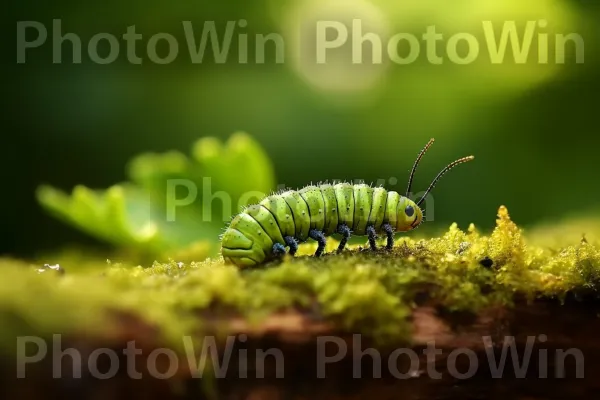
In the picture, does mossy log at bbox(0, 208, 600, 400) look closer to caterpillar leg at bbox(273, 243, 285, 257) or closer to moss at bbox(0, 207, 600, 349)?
moss at bbox(0, 207, 600, 349)

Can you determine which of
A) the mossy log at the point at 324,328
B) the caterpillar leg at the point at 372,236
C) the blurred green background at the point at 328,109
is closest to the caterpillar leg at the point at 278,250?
the caterpillar leg at the point at 372,236

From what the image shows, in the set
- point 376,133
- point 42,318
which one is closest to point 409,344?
point 42,318

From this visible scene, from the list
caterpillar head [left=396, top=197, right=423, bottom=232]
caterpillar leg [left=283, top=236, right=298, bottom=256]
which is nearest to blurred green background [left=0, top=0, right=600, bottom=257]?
caterpillar head [left=396, top=197, right=423, bottom=232]

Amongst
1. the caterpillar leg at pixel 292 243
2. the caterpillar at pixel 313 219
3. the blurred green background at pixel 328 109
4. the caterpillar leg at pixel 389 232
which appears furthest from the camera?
the blurred green background at pixel 328 109

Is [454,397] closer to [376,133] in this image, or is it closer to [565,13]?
[376,133]

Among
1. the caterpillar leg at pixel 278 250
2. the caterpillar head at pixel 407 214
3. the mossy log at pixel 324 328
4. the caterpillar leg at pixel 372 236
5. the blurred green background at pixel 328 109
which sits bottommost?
the mossy log at pixel 324 328

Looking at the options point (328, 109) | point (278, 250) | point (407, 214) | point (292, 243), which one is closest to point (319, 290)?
point (278, 250)

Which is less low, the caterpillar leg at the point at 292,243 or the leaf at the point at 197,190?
the leaf at the point at 197,190

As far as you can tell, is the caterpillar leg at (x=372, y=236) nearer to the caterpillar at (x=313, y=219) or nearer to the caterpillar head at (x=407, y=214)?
the caterpillar at (x=313, y=219)

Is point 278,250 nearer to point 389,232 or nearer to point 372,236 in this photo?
point 372,236
